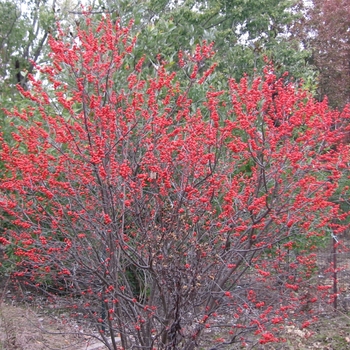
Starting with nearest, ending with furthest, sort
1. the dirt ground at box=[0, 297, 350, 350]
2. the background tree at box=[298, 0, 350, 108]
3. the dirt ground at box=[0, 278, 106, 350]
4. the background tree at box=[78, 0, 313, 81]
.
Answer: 1. the dirt ground at box=[0, 278, 106, 350]
2. the dirt ground at box=[0, 297, 350, 350]
3. the background tree at box=[78, 0, 313, 81]
4. the background tree at box=[298, 0, 350, 108]

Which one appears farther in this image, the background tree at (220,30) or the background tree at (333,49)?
the background tree at (333,49)

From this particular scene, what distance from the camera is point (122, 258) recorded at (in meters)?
4.13

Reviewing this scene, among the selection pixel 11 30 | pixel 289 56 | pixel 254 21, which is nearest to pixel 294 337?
pixel 289 56

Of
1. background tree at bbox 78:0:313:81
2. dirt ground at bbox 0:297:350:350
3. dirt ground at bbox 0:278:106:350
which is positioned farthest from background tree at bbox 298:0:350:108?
dirt ground at bbox 0:278:106:350

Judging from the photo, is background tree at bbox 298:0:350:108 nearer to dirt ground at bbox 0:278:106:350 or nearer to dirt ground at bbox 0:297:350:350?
dirt ground at bbox 0:297:350:350

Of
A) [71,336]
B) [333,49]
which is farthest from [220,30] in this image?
[71,336]

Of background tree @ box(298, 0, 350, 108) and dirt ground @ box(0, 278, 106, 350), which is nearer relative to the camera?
dirt ground @ box(0, 278, 106, 350)

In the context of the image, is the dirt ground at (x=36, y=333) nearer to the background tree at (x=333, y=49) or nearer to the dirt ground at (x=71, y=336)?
the dirt ground at (x=71, y=336)

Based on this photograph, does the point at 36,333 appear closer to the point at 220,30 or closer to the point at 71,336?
the point at 71,336

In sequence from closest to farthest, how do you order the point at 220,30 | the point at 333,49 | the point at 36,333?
1. the point at 36,333
2. the point at 220,30
3. the point at 333,49

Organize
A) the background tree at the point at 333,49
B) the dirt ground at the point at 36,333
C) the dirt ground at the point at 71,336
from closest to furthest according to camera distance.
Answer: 1. the dirt ground at the point at 36,333
2. the dirt ground at the point at 71,336
3. the background tree at the point at 333,49

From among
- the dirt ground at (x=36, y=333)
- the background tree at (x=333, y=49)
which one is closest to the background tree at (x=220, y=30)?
the background tree at (x=333, y=49)

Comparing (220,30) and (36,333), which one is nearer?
(36,333)

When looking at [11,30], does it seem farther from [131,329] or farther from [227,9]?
[131,329]
